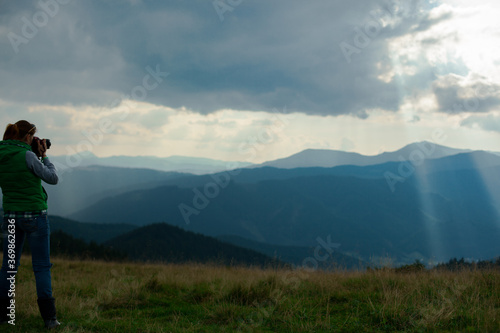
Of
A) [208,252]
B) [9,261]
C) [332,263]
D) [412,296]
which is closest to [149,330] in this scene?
[9,261]

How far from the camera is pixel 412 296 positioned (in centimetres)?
630

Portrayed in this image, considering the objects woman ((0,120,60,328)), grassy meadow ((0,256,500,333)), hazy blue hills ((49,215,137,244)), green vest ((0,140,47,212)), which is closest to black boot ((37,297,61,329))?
woman ((0,120,60,328))

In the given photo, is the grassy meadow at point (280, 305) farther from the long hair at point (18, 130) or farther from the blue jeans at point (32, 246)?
the long hair at point (18, 130)

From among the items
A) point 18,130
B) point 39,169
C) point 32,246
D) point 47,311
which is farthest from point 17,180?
point 47,311

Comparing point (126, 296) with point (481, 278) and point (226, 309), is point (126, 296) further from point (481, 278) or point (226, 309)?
point (481, 278)

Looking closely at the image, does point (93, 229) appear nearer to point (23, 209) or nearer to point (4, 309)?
point (4, 309)

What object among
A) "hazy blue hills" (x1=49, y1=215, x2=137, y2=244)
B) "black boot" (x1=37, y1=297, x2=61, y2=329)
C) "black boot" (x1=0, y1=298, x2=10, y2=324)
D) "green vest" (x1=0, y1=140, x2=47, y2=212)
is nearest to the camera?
"green vest" (x1=0, y1=140, x2=47, y2=212)

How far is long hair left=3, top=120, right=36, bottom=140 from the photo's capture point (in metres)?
4.94

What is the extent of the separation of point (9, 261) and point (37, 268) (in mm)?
372

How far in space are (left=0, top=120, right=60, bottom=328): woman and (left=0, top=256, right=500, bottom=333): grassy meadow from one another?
42 centimetres

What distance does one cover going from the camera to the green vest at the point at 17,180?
4.73 meters

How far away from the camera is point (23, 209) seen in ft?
15.6

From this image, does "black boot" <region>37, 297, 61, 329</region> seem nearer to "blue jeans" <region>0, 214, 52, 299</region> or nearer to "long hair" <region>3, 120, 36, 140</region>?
"blue jeans" <region>0, 214, 52, 299</region>

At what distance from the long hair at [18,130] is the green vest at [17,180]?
0.41 ft
